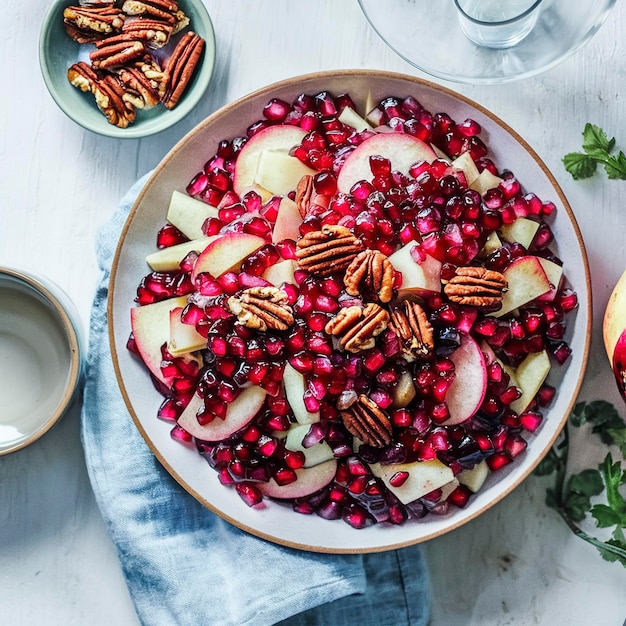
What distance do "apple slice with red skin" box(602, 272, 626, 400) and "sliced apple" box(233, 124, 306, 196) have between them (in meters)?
0.66

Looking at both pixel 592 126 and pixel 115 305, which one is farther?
pixel 592 126

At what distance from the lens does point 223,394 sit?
1.30 meters

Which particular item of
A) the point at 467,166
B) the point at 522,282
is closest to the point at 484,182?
the point at 467,166

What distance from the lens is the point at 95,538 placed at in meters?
1.62

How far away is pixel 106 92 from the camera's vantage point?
5.09 feet

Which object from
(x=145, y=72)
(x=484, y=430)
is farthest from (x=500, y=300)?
(x=145, y=72)

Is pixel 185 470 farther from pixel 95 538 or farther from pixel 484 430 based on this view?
pixel 484 430

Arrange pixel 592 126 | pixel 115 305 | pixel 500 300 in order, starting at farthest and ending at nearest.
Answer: pixel 592 126 < pixel 115 305 < pixel 500 300

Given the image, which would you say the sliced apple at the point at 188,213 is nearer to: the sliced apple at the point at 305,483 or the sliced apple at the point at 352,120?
the sliced apple at the point at 352,120

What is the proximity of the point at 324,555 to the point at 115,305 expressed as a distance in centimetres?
62

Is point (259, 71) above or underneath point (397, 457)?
above

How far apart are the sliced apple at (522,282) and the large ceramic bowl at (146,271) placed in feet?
0.32

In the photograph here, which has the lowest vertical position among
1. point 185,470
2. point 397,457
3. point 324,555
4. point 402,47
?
point 324,555

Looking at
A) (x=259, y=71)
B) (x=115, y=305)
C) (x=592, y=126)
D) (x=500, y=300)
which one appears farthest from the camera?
(x=259, y=71)
